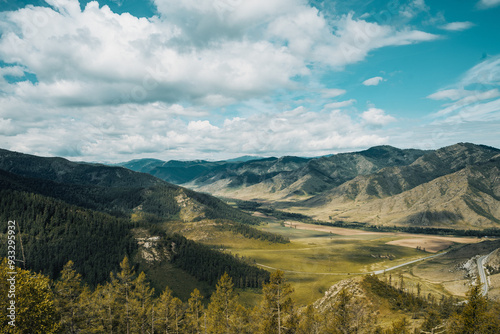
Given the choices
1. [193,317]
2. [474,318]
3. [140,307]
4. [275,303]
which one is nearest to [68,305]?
[140,307]

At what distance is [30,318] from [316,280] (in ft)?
571

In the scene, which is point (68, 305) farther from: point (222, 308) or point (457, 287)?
point (457, 287)

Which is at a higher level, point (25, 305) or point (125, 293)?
point (25, 305)

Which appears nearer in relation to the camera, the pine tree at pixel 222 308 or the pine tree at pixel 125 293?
the pine tree at pixel 125 293

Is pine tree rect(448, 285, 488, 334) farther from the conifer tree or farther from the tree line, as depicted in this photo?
the conifer tree

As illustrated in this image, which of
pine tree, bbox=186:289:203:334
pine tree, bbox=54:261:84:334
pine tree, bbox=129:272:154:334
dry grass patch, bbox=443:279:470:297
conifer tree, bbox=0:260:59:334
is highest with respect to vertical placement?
conifer tree, bbox=0:260:59:334

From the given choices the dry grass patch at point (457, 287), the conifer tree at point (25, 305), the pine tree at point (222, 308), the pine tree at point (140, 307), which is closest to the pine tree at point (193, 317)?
the pine tree at point (222, 308)

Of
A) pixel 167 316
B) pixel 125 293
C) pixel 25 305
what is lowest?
pixel 167 316

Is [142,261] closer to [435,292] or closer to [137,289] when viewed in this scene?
[137,289]

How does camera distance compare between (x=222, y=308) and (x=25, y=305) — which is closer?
Answer: (x=25, y=305)

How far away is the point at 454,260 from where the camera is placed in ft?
647

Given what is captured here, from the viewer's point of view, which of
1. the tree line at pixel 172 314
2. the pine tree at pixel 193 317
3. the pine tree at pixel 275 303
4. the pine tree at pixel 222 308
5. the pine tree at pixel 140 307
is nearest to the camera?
the tree line at pixel 172 314

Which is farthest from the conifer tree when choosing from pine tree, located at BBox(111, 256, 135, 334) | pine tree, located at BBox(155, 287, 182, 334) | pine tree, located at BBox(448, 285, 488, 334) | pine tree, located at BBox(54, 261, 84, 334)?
pine tree, located at BBox(448, 285, 488, 334)

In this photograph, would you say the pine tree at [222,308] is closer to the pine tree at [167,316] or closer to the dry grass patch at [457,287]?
the pine tree at [167,316]
